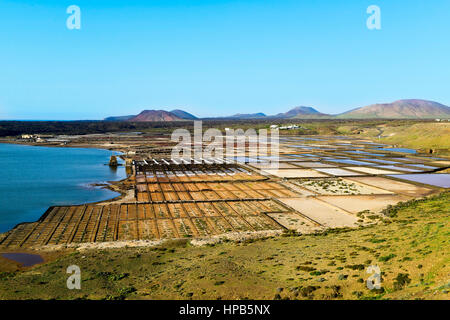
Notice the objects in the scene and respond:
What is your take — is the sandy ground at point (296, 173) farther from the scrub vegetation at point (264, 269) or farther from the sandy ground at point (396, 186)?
the scrub vegetation at point (264, 269)

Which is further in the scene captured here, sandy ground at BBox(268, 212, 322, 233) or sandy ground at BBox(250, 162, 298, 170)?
sandy ground at BBox(250, 162, 298, 170)

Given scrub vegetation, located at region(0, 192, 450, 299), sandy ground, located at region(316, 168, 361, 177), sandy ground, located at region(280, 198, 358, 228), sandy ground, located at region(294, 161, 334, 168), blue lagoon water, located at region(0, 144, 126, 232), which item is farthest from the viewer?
sandy ground, located at region(294, 161, 334, 168)

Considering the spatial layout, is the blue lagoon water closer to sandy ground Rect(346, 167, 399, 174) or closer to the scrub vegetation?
the scrub vegetation

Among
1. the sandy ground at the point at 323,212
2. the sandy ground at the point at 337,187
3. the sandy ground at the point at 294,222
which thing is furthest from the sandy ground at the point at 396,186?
the sandy ground at the point at 294,222

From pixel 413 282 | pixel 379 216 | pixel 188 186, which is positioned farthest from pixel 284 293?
pixel 188 186

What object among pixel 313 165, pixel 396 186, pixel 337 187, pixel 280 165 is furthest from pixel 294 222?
pixel 313 165

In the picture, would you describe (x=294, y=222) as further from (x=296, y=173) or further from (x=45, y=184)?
(x=45, y=184)

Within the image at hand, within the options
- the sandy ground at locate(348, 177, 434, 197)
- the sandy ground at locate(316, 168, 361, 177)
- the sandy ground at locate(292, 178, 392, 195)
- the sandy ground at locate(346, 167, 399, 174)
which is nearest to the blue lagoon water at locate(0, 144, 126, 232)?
the sandy ground at locate(292, 178, 392, 195)
